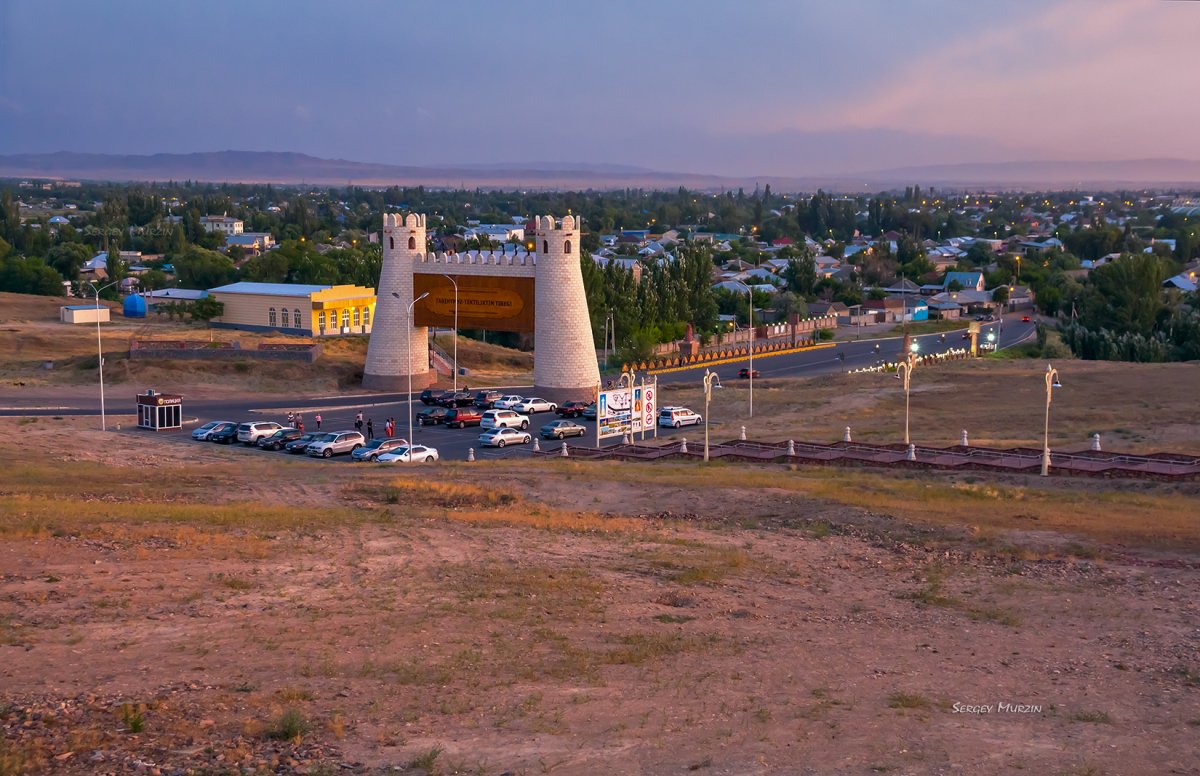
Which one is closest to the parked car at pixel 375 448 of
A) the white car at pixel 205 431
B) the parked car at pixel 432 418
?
the white car at pixel 205 431

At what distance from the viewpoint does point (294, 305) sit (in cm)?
7581

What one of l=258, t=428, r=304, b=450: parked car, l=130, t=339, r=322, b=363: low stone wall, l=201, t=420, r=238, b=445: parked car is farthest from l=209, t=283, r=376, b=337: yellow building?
l=258, t=428, r=304, b=450: parked car

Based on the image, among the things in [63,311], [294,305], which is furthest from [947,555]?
[63,311]

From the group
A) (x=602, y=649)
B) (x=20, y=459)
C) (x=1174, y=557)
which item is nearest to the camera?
(x=602, y=649)

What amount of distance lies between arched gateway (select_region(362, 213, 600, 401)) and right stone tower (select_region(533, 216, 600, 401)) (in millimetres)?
45

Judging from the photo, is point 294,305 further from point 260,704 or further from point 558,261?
point 260,704

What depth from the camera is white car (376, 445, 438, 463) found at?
1592 inches

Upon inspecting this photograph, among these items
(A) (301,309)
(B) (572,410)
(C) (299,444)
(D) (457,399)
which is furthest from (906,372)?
(A) (301,309)

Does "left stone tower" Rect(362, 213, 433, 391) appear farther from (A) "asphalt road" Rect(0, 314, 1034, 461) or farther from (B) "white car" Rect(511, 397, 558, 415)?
(B) "white car" Rect(511, 397, 558, 415)

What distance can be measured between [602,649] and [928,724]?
4581 mm

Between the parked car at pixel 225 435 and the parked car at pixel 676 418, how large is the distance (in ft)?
54.0

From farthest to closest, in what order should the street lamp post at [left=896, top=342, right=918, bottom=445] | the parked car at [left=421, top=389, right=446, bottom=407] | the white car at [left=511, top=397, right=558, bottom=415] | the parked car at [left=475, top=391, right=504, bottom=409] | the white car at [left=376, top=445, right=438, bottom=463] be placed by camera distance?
the parked car at [left=421, top=389, right=446, bottom=407], the white car at [left=511, top=397, right=558, bottom=415], the parked car at [left=475, top=391, right=504, bottom=409], the street lamp post at [left=896, top=342, right=918, bottom=445], the white car at [left=376, top=445, right=438, bottom=463]

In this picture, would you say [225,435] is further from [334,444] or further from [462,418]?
[462,418]

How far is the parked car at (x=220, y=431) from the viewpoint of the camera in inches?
1801
